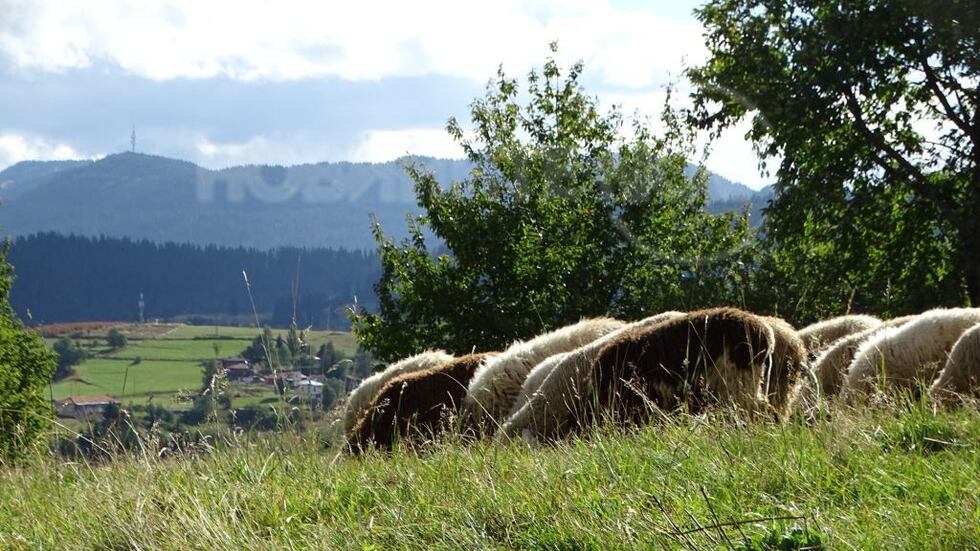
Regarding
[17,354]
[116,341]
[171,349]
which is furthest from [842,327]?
[171,349]

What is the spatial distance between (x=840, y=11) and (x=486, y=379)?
15.2 meters

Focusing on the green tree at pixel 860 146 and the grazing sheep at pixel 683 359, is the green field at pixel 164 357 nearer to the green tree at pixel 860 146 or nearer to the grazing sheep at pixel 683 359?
the green tree at pixel 860 146

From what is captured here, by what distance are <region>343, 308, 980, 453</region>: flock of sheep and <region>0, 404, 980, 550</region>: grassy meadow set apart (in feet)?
2.70

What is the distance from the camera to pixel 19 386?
41.1m

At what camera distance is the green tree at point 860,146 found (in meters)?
21.4

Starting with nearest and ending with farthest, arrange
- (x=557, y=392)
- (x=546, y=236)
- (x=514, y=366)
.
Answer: (x=557, y=392), (x=514, y=366), (x=546, y=236)

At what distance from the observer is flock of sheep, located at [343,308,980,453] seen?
23.0ft

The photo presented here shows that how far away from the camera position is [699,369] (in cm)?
772

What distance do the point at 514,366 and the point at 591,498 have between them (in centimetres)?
720

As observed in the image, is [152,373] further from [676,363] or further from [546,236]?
[676,363]

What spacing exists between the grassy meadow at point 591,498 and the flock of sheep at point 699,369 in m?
0.82

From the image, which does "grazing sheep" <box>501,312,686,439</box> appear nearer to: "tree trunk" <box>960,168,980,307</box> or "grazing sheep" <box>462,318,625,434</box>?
"grazing sheep" <box>462,318,625,434</box>

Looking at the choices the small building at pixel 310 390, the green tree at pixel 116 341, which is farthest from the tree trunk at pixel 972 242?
the green tree at pixel 116 341

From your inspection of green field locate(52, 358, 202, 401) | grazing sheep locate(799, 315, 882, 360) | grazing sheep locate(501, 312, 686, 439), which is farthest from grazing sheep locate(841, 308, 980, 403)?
green field locate(52, 358, 202, 401)
